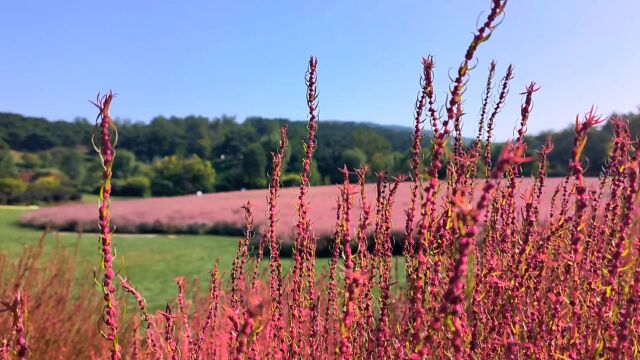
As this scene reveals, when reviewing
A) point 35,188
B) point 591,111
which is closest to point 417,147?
point 591,111

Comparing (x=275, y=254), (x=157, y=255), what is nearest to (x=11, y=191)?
(x=157, y=255)

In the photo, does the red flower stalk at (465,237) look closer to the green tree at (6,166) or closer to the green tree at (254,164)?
the green tree at (254,164)

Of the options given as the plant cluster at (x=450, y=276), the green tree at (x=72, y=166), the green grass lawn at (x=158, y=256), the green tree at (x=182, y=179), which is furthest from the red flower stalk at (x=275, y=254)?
the green tree at (x=72, y=166)

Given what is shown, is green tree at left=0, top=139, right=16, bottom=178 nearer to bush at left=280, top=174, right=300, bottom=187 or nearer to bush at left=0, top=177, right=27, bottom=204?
bush at left=0, top=177, right=27, bottom=204

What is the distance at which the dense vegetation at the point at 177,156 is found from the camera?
40.5m

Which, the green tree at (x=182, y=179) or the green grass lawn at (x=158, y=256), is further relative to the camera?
the green tree at (x=182, y=179)

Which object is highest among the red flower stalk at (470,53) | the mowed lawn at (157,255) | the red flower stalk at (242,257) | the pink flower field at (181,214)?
the red flower stalk at (470,53)

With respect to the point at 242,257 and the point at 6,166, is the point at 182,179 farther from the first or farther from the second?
the point at 242,257

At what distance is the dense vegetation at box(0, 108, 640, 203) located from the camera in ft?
133

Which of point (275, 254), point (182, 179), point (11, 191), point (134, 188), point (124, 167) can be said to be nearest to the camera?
point (275, 254)

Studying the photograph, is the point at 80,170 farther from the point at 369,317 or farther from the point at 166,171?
the point at 369,317

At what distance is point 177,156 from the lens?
204ft

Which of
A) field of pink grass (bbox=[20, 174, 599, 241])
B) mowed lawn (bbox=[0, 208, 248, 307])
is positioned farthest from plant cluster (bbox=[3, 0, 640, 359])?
field of pink grass (bbox=[20, 174, 599, 241])

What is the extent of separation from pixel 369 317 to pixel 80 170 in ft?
197
